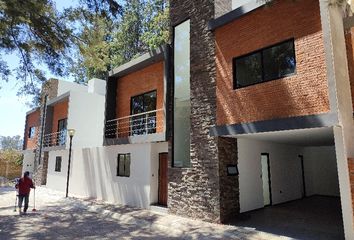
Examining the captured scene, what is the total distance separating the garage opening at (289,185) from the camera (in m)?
10.1

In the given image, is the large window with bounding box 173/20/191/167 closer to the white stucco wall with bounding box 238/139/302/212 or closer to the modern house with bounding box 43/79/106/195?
the white stucco wall with bounding box 238/139/302/212

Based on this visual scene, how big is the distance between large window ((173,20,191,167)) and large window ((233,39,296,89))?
2903 millimetres

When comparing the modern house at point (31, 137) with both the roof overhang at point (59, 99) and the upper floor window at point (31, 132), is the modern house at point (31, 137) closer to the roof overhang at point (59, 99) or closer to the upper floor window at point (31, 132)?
the upper floor window at point (31, 132)

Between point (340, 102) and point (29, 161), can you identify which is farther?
point (29, 161)

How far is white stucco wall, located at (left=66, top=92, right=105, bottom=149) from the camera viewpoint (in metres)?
22.2

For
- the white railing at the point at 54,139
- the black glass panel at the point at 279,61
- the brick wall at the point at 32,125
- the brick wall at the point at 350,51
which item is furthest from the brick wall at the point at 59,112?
the brick wall at the point at 350,51

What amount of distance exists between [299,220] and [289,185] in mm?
5184

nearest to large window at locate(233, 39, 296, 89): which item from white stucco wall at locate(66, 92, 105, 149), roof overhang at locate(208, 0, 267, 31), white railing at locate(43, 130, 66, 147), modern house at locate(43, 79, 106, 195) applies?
roof overhang at locate(208, 0, 267, 31)

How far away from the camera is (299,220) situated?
1094 cm

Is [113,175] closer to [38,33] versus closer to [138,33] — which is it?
[38,33]

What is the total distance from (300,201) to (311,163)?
4.10 metres

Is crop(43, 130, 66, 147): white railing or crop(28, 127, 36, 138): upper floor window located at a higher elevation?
crop(28, 127, 36, 138): upper floor window

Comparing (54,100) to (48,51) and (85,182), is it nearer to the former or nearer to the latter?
(85,182)

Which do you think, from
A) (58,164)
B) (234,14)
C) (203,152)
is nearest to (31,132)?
(58,164)
